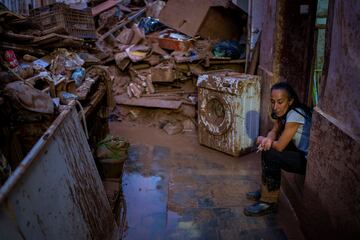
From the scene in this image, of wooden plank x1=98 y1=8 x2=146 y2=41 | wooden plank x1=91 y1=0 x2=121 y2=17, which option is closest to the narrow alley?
wooden plank x1=98 y1=8 x2=146 y2=41

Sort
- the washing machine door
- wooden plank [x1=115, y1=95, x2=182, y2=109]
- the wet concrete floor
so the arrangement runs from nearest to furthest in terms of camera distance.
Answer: the wet concrete floor
the washing machine door
wooden plank [x1=115, y1=95, x2=182, y2=109]

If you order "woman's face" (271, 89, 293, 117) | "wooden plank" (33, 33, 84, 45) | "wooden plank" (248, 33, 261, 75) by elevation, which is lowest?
"woman's face" (271, 89, 293, 117)

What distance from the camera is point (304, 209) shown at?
3.45 m

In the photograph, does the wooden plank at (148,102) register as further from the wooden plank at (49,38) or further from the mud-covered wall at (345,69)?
the mud-covered wall at (345,69)

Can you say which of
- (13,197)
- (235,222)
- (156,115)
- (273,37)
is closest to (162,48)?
(156,115)

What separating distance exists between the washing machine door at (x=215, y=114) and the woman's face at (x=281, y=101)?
201 cm

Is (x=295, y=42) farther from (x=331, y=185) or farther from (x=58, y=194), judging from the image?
(x=58, y=194)

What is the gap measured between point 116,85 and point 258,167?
4.53 m

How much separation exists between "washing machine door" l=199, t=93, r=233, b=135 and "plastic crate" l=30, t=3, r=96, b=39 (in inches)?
101

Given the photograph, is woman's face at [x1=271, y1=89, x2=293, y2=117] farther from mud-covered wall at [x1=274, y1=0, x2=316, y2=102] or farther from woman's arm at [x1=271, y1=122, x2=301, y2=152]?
mud-covered wall at [x1=274, y1=0, x2=316, y2=102]

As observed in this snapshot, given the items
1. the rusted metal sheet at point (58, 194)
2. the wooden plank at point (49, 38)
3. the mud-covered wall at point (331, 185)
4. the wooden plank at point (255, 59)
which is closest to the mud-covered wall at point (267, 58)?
the wooden plank at point (255, 59)

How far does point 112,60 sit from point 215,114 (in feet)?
12.3

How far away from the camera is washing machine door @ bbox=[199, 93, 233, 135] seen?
18.6 ft

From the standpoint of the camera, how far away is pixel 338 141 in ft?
8.81
